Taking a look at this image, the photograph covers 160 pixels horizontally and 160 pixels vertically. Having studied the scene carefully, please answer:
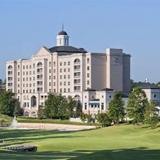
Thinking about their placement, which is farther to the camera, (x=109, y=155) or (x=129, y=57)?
(x=129, y=57)

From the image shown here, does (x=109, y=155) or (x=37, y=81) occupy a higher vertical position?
(x=37, y=81)

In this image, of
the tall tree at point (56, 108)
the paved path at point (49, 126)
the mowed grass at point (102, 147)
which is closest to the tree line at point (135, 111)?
the mowed grass at point (102, 147)

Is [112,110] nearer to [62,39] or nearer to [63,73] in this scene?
[63,73]

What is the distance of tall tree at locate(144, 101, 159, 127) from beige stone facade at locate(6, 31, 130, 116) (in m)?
67.7

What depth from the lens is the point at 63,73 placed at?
158125 millimetres

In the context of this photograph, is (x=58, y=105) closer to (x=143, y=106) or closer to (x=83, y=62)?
(x=83, y=62)

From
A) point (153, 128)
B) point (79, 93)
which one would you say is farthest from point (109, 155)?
point (79, 93)

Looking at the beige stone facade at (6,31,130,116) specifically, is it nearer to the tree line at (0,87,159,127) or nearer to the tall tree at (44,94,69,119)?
the tree line at (0,87,159,127)

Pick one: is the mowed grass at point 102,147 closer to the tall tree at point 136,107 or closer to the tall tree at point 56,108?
the tall tree at point 136,107

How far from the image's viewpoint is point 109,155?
3372cm

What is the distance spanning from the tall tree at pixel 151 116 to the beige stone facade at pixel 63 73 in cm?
6771

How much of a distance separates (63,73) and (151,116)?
3184 inches

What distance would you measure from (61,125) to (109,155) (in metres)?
79.0

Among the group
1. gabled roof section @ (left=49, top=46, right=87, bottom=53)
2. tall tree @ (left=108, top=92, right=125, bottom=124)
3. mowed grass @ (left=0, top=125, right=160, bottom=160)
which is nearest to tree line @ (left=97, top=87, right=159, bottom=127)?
tall tree @ (left=108, top=92, right=125, bottom=124)
